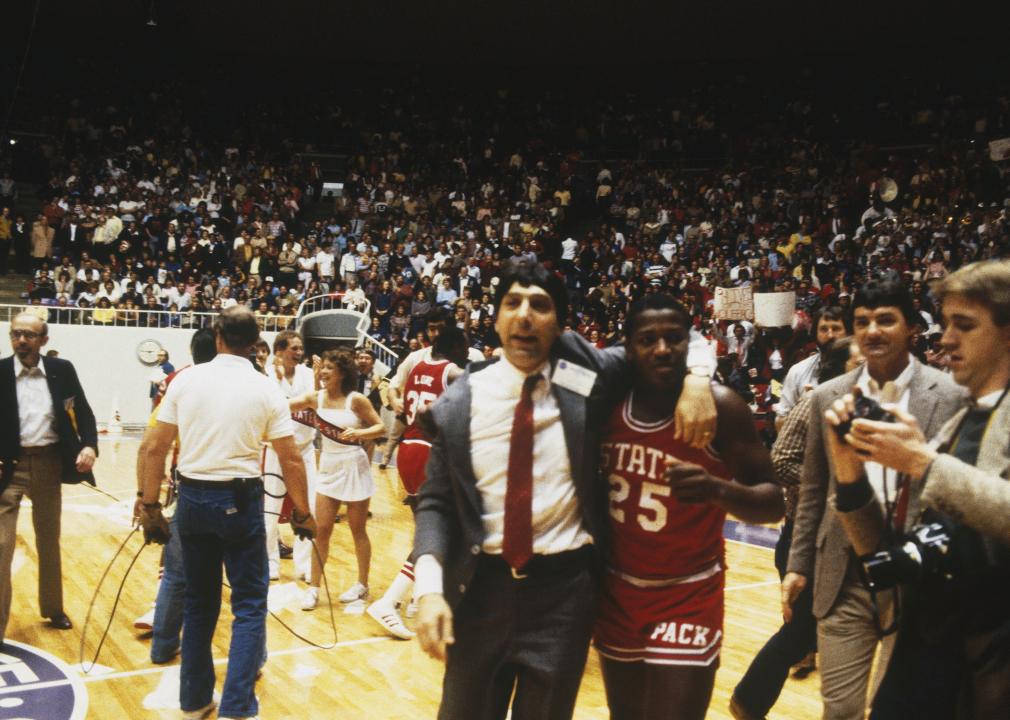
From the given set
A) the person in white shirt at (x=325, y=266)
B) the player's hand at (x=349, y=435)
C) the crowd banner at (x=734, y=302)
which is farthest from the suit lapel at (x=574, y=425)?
the person in white shirt at (x=325, y=266)

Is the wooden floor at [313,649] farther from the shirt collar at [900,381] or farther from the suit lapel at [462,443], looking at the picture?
the suit lapel at [462,443]

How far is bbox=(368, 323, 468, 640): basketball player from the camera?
225 inches

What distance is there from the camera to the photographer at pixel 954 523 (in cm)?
199

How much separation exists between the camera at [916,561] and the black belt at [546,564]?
782 mm

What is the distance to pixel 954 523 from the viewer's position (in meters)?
2.10

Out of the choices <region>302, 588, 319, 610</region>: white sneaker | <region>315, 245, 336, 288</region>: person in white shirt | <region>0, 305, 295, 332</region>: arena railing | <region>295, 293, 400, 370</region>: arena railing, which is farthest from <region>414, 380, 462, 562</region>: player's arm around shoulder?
<region>315, 245, 336, 288</region>: person in white shirt

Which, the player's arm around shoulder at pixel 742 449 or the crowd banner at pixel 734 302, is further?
the crowd banner at pixel 734 302

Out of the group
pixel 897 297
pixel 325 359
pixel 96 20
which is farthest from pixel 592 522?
pixel 96 20

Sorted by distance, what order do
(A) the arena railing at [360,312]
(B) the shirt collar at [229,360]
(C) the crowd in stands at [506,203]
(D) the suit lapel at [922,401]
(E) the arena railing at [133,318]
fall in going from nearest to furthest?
(D) the suit lapel at [922,401] < (B) the shirt collar at [229,360] < (C) the crowd in stands at [506,203] < (A) the arena railing at [360,312] < (E) the arena railing at [133,318]

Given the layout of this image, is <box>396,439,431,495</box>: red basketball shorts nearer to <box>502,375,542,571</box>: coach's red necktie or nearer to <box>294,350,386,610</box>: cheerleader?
<box>294,350,386,610</box>: cheerleader

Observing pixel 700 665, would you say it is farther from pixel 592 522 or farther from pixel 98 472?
pixel 98 472

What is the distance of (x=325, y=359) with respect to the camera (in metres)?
6.40

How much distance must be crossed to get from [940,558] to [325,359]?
15.9ft

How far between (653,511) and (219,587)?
8.08 feet
